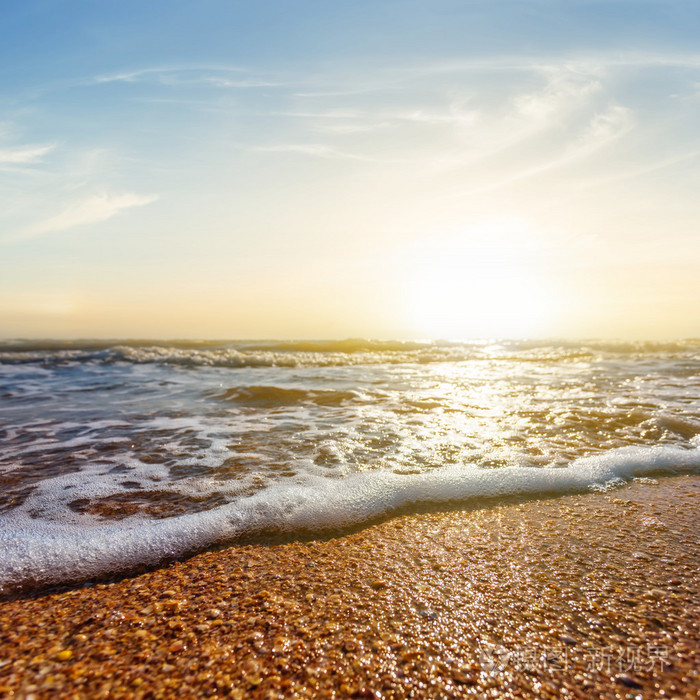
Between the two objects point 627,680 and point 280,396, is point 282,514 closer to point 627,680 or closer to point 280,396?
point 627,680

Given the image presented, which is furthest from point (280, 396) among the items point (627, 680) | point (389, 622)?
point (627, 680)

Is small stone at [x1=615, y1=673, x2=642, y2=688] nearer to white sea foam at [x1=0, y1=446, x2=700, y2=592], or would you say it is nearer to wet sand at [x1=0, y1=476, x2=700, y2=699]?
wet sand at [x1=0, y1=476, x2=700, y2=699]

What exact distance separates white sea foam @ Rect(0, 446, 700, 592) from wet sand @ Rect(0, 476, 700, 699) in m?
0.25

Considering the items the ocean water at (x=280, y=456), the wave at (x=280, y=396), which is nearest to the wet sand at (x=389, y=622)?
the ocean water at (x=280, y=456)

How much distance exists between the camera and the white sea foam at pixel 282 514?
262 centimetres

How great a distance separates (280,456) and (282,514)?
145 cm

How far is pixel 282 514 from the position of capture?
10.5 feet

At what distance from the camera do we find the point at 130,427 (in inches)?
239

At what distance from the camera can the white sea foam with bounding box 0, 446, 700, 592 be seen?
2.62 m

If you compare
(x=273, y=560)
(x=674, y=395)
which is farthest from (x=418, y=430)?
(x=674, y=395)

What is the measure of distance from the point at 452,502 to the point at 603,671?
1739 mm

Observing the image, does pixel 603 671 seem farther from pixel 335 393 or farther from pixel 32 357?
pixel 32 357

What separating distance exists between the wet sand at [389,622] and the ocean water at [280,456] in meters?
0.48

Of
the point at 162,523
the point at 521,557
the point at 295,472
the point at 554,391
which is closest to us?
the point at 521,557
